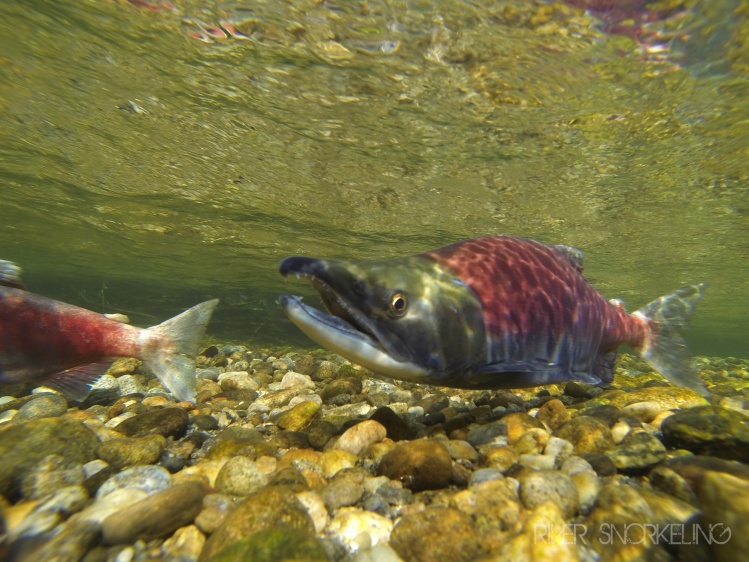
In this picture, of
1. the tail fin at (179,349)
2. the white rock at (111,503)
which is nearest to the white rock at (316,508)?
the white rock at (111,503)

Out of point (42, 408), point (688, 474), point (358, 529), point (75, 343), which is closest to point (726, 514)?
point (688, 474)

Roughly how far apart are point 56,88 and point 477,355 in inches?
469

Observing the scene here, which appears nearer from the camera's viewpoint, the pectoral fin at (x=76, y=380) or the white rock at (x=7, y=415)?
the pectoral fin at (x=76, y=380)

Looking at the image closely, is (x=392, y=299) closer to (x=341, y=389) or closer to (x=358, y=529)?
(x=358, y=529)

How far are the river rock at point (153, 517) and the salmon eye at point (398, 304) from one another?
163cm

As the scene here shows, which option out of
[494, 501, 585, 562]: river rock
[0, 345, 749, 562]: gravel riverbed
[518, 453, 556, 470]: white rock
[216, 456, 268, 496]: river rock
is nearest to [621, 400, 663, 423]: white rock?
[0, 345, 749, 562]: gravel riverbed

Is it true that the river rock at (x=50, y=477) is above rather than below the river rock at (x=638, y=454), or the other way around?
below

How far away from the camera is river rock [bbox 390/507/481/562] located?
1.79 m

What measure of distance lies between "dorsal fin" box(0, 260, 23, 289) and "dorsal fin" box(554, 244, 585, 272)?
5.81 meters

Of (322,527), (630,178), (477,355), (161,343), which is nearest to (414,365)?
(477,355)

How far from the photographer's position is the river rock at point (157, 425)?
3.41 m

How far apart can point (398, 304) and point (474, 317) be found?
29.2 inches

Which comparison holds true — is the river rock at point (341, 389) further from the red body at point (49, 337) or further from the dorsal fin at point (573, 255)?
the dorsal fin at point (573, 255)

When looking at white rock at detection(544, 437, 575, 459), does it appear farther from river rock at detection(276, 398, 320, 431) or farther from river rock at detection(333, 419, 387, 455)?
river rock at detection(276, 398, 320, 431)
